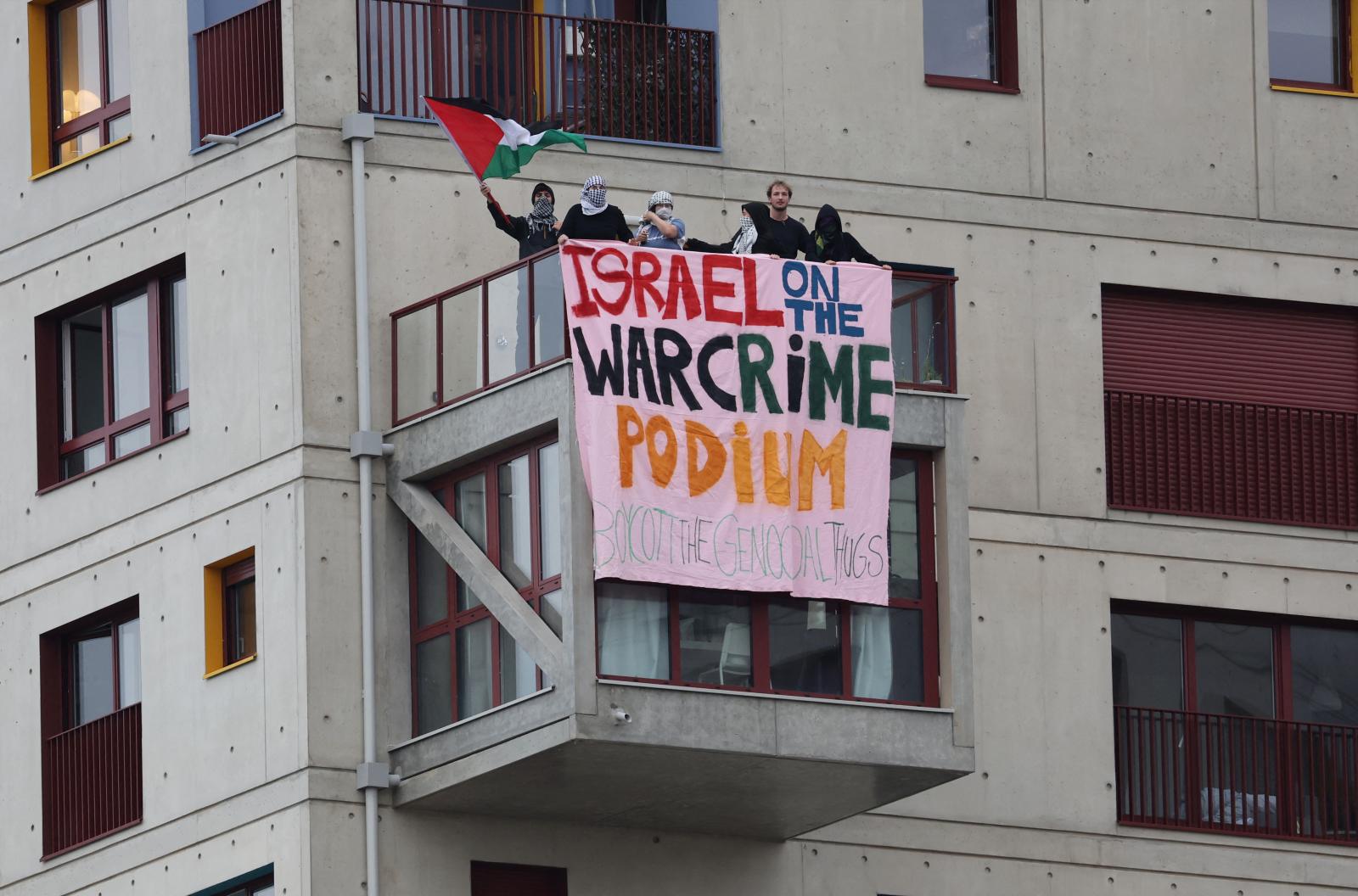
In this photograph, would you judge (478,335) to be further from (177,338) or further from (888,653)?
(888,653)

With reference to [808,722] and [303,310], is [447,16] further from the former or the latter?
[808,722]

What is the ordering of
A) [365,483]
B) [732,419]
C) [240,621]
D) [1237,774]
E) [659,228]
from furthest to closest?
[1237,774] → [240,621] → [365,483] → [659,228] → [732,419]

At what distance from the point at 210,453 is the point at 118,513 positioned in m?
1.69

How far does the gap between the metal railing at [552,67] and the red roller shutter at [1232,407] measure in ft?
17.5

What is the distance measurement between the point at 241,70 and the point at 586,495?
7.26 m

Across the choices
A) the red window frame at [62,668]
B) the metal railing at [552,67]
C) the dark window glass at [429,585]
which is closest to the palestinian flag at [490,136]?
the metal railing at [552,67]

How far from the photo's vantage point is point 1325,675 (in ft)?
165

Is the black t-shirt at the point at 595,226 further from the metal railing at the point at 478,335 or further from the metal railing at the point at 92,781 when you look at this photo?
the metal railing at the point at 92,781

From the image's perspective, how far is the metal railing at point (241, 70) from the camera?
157 feet

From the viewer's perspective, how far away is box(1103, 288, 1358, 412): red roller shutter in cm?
5012

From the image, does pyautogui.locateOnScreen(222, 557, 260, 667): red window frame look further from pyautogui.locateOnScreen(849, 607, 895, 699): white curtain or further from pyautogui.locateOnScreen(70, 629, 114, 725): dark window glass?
pyautogui.locateOnScreen(849, 607, 895, 699): white curtain

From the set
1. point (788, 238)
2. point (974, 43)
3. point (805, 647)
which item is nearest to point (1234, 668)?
point (805, 647)

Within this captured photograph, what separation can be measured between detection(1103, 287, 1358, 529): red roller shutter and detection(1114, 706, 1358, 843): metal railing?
Answer: 7.71 ft

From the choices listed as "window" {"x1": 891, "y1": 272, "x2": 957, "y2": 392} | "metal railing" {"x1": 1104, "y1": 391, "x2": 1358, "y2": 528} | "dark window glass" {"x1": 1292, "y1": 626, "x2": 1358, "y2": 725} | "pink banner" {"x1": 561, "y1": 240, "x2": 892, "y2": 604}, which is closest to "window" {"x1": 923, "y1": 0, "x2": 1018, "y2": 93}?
"metal railing" {"x1": 1104, "y1": 391, "x2": 1358, "y2": 528}
